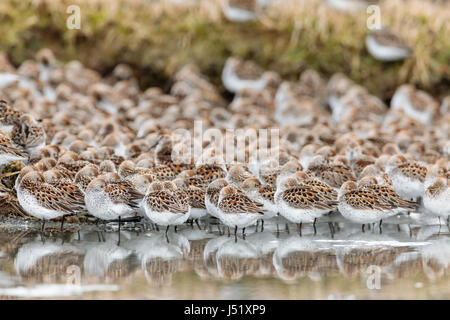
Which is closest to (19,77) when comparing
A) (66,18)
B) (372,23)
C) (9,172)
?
(66,18)

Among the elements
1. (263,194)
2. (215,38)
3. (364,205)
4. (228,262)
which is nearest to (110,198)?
(228,262)

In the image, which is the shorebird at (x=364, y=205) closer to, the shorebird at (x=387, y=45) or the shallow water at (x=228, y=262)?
the shallow water at (x=228, y=262)

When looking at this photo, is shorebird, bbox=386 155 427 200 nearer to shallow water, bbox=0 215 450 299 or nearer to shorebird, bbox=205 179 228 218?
shallow water, bbox=0 215 450 299

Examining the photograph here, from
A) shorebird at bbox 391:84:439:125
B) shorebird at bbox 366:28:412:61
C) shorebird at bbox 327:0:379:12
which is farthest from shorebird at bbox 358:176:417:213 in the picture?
shorebird at bbox 327:0:379:12

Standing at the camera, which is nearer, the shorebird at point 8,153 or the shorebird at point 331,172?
the shorebird at point 8,153

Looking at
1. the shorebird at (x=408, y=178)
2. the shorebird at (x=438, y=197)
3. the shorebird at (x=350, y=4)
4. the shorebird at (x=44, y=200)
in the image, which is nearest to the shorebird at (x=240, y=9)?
the shorebird at (x=350, y=4)

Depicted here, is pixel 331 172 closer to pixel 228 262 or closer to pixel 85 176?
pixel 228 262

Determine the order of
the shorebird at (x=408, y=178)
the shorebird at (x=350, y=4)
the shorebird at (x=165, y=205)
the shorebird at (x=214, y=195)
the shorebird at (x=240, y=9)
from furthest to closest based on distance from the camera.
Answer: the shorebird at (x=350, y=4) < the shorebird at (x=240, y=9) < the shorebird at (x=408, y=178) < the shorebird at (x=214, y=195) < the shorebird at (x=165, y=205)
